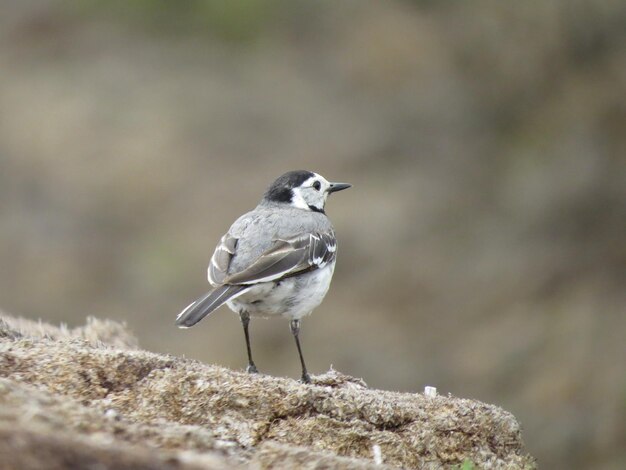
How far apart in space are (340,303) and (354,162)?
6.98 feet

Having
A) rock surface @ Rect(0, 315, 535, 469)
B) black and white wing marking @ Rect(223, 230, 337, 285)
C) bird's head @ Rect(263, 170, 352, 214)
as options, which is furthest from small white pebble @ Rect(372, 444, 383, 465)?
bird's head @ Rect(263, 170, 352, 214)

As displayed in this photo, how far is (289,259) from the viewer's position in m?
9.62

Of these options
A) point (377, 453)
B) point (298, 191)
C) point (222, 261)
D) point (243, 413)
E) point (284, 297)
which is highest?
point (298, 191)

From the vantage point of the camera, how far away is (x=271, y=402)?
686 cm

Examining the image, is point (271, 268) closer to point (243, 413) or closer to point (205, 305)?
point (205, 305)

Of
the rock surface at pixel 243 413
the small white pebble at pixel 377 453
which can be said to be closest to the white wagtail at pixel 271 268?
the rock surface at pixel 243 413

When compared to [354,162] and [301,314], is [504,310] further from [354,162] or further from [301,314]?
[301,314]

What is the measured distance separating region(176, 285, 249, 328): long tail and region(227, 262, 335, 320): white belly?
20 cm

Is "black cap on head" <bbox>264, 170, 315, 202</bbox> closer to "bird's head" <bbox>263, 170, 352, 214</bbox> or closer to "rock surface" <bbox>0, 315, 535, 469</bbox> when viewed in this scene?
"bird's head" <bbox>263, 170, 352, 214</bbox>

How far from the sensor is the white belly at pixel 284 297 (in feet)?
31.0

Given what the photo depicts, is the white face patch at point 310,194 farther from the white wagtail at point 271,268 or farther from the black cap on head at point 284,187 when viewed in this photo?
the white wagtail at point 271,268

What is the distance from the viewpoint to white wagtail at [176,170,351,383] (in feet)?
29.9

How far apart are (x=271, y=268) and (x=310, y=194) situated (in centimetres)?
200

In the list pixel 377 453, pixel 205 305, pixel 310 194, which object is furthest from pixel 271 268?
pixel 377 453
